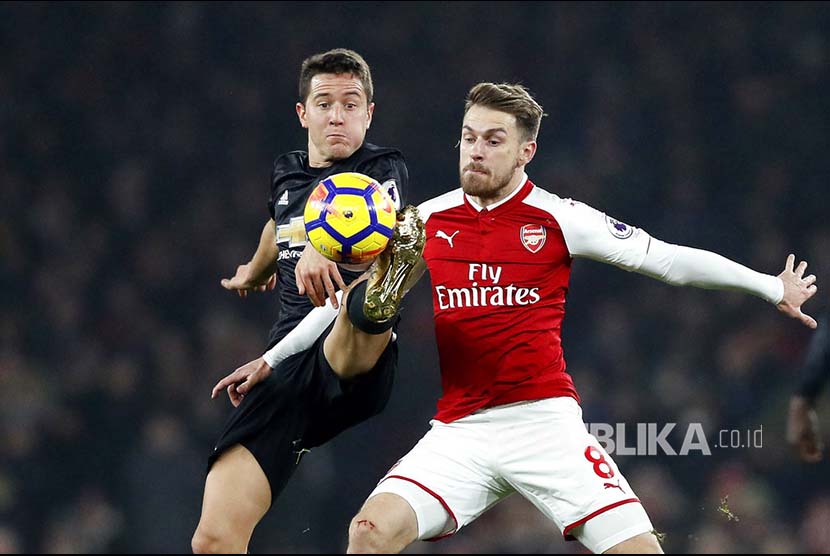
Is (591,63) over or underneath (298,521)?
over

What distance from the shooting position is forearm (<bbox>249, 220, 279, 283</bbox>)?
13.1ft

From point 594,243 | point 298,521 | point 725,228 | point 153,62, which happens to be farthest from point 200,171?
point 594,243

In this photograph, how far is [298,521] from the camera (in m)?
5.96

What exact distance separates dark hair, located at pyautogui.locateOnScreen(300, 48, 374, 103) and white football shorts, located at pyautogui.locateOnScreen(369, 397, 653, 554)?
1.29 metres

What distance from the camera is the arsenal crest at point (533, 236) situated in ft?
11.2

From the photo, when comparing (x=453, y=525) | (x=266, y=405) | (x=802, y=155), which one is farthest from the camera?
(x=802, y=155)

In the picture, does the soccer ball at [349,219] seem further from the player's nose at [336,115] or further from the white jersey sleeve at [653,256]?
the white jersey sleeve at [653,256]

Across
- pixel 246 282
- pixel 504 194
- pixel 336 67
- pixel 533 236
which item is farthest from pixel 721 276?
pixel 246 282

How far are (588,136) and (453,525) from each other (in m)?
3.57

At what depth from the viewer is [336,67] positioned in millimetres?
3740

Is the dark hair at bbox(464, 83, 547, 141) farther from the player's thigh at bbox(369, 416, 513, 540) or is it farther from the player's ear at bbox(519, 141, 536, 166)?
the player's thigh at bbox(369, 416, 513, 540)

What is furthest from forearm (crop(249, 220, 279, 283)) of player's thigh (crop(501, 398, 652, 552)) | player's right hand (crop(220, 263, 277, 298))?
player's thigh (crop(501, 398, 652, 552))

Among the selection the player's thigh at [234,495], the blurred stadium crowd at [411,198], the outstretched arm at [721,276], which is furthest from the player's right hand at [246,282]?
the blurred stadium crowd at [411,198]

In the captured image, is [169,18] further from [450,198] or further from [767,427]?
[767,427]
